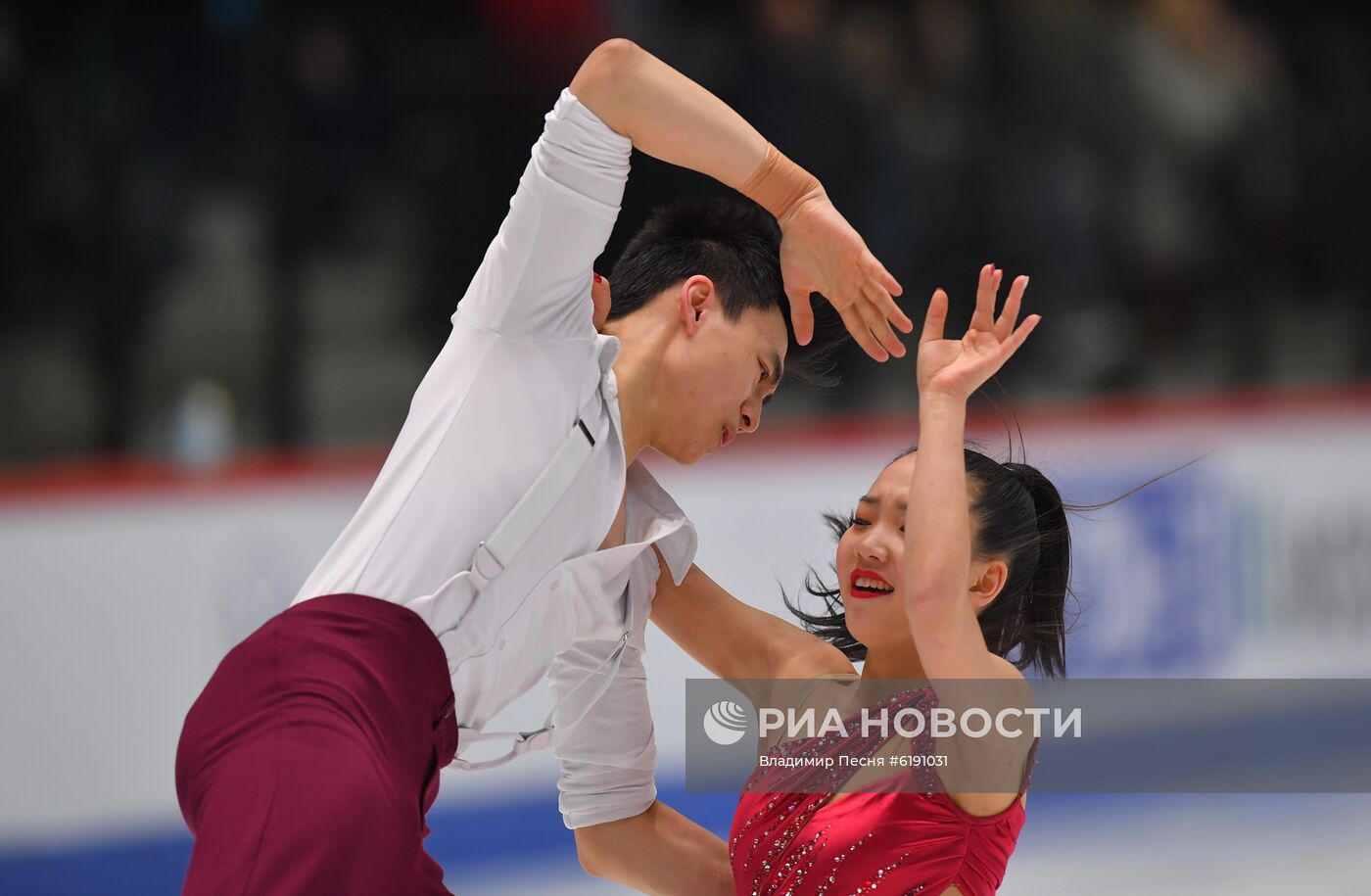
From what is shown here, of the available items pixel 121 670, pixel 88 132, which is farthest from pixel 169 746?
pixel 88 132

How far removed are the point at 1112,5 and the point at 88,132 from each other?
430 cm

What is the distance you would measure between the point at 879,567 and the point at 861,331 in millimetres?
384

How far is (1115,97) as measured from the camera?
6.62 metres

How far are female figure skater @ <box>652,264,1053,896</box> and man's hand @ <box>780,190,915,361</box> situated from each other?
69 millimetres

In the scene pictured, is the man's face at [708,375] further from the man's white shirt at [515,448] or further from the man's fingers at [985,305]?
the man's fingers at [985,305]

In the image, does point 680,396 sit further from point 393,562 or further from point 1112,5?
point 1112,5

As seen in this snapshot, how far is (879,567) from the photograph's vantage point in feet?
8.00

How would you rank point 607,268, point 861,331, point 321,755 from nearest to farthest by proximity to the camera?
point 321,755 < point 861,331 < point 607,268

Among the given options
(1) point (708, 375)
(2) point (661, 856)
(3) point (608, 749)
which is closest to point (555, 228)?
(1) point (708, 375)

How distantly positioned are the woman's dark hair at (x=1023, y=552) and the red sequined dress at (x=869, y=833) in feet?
0.72

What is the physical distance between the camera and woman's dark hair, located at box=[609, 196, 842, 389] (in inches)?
99.8

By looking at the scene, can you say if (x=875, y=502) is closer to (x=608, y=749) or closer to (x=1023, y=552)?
(x=1023, y=552)

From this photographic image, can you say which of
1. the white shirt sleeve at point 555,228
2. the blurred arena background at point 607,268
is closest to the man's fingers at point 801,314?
the white shirt sleeve at point 555,228

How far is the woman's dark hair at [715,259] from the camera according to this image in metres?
2.54
